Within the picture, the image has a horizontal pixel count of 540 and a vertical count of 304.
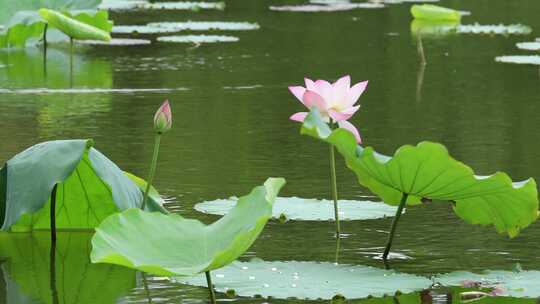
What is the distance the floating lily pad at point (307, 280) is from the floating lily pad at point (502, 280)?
0.05 metres

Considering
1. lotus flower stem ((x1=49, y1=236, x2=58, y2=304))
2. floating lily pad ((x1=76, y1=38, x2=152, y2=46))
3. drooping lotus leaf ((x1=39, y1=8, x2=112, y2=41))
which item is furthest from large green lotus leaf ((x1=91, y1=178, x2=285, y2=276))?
floating lily pad ((x1=76, y1=38, x2=152, y2=46))

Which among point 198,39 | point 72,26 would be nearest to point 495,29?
point 198,39

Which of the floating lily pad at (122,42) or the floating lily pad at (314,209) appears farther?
the floating lily pad at (122,42)

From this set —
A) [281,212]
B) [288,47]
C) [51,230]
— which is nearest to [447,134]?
[281,212]

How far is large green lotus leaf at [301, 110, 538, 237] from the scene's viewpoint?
8.68 feet

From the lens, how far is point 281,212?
3.43 metres

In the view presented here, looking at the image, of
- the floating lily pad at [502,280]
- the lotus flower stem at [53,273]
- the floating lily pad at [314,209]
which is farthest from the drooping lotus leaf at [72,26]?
the floating lily pad at [502,280]

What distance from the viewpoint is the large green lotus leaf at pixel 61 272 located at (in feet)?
8.92

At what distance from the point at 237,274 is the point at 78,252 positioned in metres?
0.55

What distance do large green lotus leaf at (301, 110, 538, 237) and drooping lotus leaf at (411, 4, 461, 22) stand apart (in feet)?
22.5

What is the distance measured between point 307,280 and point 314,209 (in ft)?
2.66

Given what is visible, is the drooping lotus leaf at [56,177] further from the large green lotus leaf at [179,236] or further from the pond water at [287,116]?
the large green lotus leaf at [179,236]

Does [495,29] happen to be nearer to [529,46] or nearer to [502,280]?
[529,46]

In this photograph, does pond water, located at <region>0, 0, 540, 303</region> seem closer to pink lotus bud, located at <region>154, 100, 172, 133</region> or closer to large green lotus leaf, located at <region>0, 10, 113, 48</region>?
large green lotus leaf, located at <region>0, 10, 113, 48</region>
